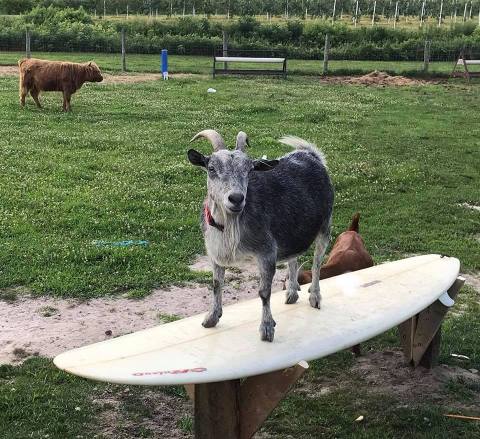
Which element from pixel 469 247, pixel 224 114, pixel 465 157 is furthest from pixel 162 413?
pixel 224 114

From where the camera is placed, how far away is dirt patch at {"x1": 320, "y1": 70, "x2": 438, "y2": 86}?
27.8 m

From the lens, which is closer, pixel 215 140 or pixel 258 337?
pixel 215 140

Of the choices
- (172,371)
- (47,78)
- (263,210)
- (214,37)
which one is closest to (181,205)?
(263,210)

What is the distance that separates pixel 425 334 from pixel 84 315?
3.28 meters

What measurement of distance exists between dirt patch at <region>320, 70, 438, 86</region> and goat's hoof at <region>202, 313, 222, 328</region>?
2367cm

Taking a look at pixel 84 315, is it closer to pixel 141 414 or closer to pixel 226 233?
pixel 141 414

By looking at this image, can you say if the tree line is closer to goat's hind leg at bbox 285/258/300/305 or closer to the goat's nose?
goat's hind leg at bbox 285/258/300/305

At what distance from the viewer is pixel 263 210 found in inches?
187

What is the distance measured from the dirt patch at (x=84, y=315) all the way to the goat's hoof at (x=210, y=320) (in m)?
1.84

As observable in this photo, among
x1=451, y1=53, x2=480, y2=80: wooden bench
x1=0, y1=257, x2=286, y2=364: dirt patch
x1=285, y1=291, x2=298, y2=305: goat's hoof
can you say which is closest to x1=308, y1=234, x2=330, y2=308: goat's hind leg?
x1=285, y1=291, x2=298, y2=305: goat's hoof

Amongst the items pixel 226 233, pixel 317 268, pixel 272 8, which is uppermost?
pixel 272 8

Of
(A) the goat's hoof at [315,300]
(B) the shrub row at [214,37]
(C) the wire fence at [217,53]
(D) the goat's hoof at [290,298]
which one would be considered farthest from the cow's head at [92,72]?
(A) the goat's hoof at [315,300]

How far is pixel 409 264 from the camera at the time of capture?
6.62m

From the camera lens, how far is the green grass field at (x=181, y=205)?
5.54 m
